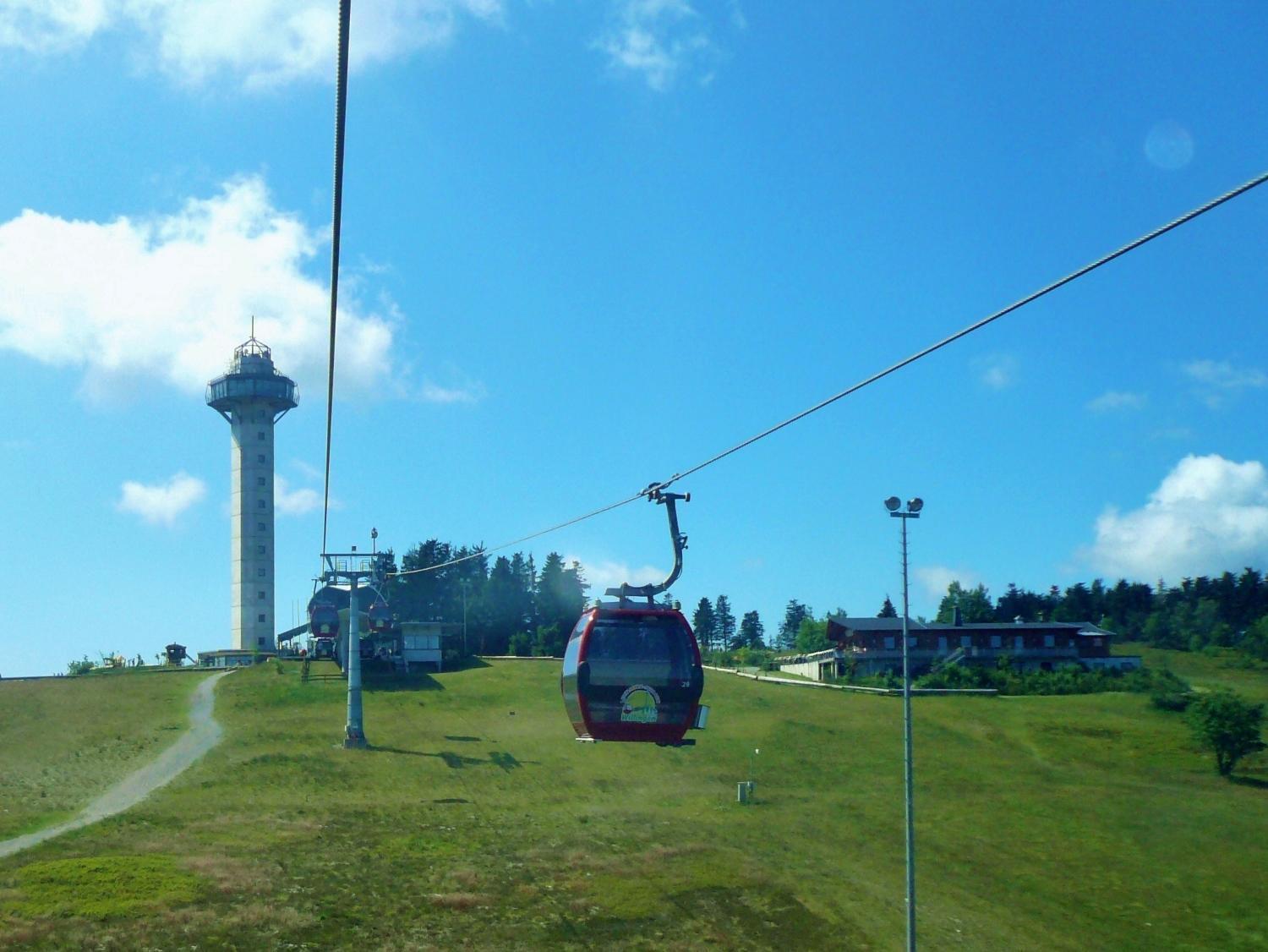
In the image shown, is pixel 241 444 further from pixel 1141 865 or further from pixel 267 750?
pixel 1141 865

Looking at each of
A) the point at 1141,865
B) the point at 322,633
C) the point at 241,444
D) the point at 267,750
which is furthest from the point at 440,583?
the point at 1141,865

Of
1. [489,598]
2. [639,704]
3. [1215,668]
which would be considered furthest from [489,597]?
[639,704]

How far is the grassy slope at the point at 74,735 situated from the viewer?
182 ft

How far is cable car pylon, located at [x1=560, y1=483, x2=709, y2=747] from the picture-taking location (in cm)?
2747

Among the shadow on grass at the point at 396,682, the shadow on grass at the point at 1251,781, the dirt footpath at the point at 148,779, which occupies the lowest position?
the shadow on grass at the point at 1251,781

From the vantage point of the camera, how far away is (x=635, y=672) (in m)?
27.6

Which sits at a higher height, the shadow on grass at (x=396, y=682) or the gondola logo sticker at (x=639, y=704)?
the gondola logo sticker at (x=639, y=704)

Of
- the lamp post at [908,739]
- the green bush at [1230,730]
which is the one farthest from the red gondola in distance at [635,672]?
the green bush at [1230,730]

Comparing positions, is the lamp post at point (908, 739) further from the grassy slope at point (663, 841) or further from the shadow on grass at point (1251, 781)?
the shadow on grass at point (1251, 781)

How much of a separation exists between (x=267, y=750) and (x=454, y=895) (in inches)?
1184

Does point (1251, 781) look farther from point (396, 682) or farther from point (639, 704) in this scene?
point (396, 682)

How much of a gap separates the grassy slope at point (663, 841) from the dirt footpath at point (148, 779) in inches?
52.7

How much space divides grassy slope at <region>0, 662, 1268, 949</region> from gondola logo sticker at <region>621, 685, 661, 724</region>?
17.3 metres

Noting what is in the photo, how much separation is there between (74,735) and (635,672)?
60185mm
